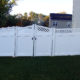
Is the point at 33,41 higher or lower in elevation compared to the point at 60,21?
lower

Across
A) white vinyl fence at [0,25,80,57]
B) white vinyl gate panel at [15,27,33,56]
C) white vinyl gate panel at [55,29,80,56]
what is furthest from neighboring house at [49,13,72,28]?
white vinyl gate panel at [15,27,33,56]

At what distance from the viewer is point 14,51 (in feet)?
37.0

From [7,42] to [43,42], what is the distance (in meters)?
1.85

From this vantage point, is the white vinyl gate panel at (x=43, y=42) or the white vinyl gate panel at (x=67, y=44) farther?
the white vinyl gate panel at (x=67, y=44)

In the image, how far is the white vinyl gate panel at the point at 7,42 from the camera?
1112 centimetres

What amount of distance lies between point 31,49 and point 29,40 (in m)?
0.48

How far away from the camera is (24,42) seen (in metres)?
11.3

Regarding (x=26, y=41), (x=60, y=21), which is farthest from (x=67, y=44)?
(x=60, y=21)

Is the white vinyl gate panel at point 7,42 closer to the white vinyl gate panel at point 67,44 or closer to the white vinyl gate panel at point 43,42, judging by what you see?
the white vinyl gate panel at point 43,42
